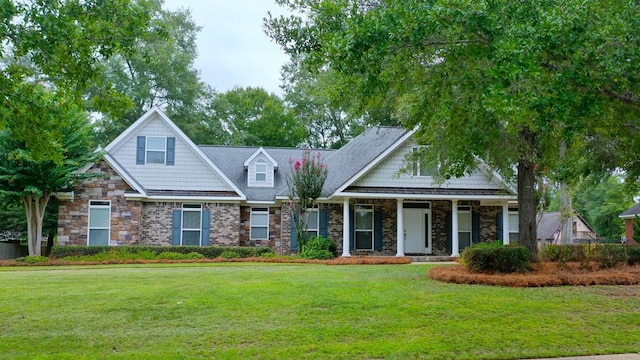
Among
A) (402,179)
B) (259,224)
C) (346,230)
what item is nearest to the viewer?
(346,230)

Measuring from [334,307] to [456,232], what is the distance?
14.8m

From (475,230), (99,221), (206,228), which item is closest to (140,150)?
(99,221)

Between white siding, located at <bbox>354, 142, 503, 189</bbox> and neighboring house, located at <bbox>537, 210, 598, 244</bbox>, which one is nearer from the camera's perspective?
white siding, located at <bbox>354, 142, 503, 189</bbox>

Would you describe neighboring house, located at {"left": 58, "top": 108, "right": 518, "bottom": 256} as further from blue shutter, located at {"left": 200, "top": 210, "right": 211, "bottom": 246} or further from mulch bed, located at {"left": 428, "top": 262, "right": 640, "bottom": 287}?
mulch bed, located at {"left": 428, "top": 262, "right": 640, "bottom": 287}

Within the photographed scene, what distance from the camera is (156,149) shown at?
928 inches

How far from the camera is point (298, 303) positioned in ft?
29.1

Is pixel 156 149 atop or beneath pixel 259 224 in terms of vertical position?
atop

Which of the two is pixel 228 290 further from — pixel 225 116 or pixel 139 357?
pixel 225 116

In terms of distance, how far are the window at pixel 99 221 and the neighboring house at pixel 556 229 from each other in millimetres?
34378

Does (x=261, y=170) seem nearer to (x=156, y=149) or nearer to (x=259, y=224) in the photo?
(x=259, y=224)

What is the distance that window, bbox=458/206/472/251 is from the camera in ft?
79.2

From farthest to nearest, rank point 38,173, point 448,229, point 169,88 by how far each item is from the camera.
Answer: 1. point 169,88
2. point 448,229
3. point 38,173

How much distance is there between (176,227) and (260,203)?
144 inches

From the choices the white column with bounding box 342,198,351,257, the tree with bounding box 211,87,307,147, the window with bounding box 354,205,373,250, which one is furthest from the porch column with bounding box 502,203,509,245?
the tree with bounding box 211,87,307,147
